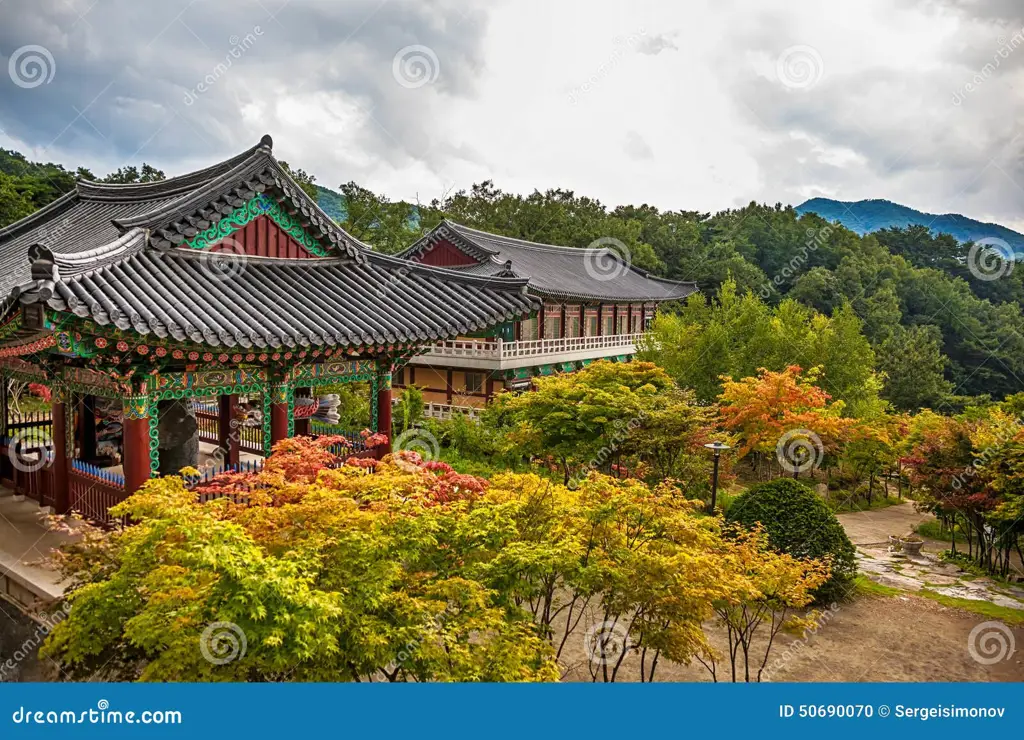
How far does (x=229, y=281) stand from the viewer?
32.1ft

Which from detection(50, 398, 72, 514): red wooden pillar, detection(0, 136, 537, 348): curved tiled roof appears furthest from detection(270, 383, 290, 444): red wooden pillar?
detection(50, 398, 72, 514): red wooden pillar

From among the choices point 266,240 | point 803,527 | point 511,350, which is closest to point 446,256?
point 511,350

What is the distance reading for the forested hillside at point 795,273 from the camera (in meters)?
30.1

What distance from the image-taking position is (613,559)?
6648 millimetres

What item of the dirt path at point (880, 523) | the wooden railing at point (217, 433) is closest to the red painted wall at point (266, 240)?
the wooden railing at point (217, 433)

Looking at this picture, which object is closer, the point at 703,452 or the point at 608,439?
the point at 608,439

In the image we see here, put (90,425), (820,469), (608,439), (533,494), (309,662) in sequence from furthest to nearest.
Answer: (820,469) < (608,439) < (90,425) < (533,494) < (309,662)

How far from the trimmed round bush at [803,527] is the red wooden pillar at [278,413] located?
314 inches

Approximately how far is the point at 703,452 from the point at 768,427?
2.83 meters

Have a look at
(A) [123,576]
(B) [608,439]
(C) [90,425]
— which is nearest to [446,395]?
(B) [608,439]

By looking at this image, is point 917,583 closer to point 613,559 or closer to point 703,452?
point 703,452

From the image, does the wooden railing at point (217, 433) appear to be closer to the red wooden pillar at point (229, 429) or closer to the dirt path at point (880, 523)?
the red wooden pillar at point (229, 429)

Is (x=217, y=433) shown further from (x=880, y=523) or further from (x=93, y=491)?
(x=880, y=523)

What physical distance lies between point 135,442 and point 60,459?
2629 millimetres
